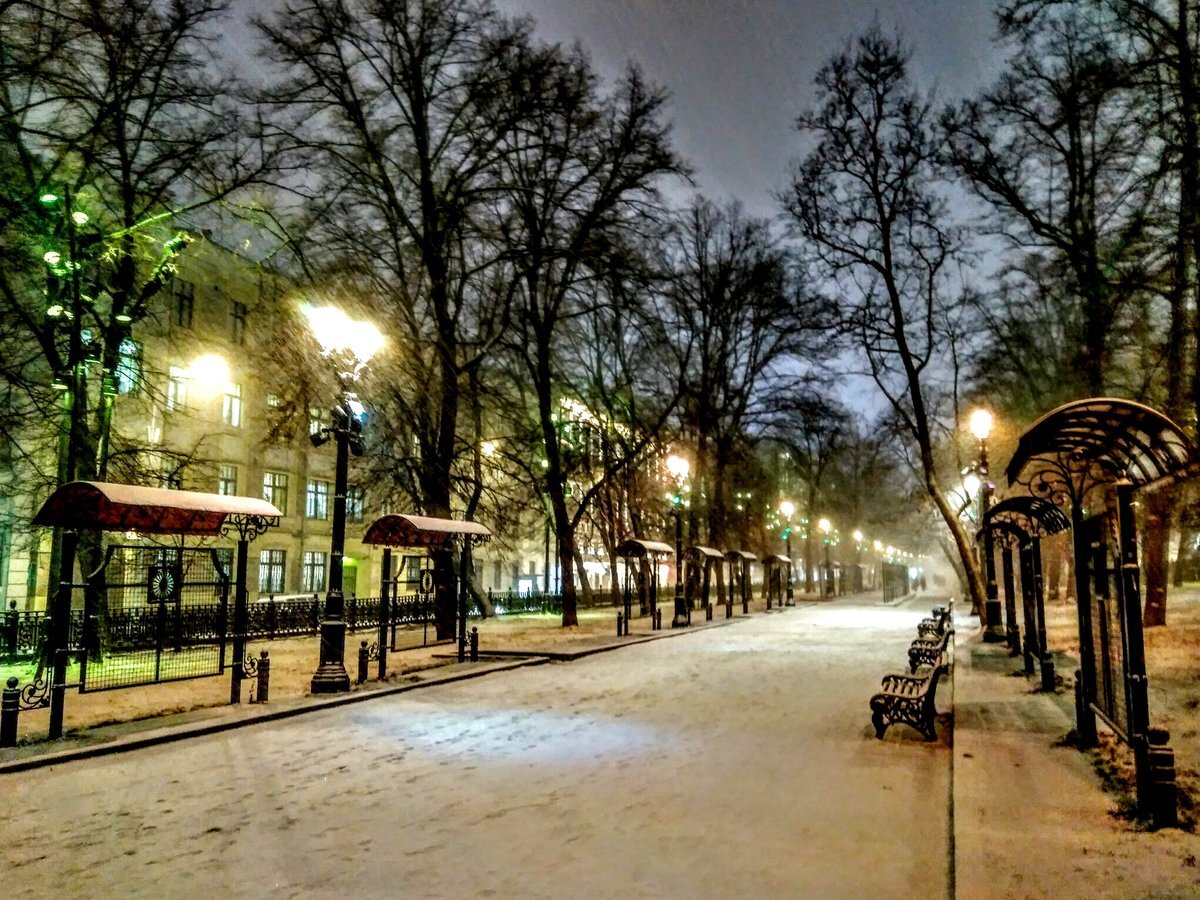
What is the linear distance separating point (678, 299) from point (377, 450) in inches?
491

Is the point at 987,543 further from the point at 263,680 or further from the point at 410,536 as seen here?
the point at 263,680

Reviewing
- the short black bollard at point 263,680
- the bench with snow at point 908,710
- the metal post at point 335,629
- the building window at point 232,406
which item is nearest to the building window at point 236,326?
the building window at point 232,406

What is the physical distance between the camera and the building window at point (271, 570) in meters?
39.7

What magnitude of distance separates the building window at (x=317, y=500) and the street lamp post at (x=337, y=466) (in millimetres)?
30219

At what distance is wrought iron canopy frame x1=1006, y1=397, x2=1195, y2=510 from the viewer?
673 centimetres

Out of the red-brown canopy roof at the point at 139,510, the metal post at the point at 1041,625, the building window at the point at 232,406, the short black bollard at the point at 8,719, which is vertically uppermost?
the building window at the point at 232,406

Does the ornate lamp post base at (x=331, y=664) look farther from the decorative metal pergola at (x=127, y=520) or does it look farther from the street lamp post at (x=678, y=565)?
the street lamp post at (x=678, y=565)

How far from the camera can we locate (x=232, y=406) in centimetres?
3862

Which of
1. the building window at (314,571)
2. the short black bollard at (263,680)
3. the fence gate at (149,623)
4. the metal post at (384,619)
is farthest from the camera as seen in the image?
the building window at (314,571)

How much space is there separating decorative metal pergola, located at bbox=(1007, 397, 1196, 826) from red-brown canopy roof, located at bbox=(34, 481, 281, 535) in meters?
10.3

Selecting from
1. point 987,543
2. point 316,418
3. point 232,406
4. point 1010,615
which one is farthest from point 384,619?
point 232,406

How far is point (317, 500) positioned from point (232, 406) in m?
7.41

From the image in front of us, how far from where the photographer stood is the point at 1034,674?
15.3 metres

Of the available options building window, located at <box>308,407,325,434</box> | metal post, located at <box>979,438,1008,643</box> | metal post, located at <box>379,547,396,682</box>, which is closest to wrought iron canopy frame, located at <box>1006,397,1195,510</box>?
A: metal post, located at <box>379,547,396,682</box>
